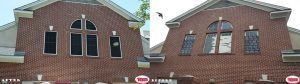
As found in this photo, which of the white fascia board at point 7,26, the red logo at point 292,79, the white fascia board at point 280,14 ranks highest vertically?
the white fascia board at point 280,14

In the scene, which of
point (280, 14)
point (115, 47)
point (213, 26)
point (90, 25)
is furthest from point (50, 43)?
point (280, 14)

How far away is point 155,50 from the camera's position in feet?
25.9

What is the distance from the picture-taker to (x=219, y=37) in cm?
763

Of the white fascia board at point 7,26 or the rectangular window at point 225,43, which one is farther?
the rectangular window at point 225,43

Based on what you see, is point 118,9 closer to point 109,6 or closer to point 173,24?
point 109,6

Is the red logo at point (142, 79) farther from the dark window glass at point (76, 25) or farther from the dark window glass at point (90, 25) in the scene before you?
the dark window glass at point (76, 25)

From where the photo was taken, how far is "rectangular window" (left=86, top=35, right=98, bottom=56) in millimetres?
7703

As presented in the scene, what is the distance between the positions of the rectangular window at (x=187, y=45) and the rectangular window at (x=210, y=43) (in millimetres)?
311

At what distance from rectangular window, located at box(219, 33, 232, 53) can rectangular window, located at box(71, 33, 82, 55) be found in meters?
2.79

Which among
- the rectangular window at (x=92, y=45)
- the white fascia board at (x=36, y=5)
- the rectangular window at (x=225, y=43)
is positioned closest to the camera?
the white fascia board at (x=36, y=5)

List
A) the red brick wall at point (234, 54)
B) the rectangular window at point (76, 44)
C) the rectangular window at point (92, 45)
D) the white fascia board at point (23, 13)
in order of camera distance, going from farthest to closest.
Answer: the rectangular window at point (92, 45), the rectangular window at point (76, 44), the white fascia board at point (23, 13), the red brick wall at point (234, 54)

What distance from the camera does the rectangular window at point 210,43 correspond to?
301 inches

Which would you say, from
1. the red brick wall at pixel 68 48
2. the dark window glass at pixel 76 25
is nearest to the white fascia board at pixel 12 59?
the red brick wall at pixel 68 48

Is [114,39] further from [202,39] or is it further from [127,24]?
[202,39]
